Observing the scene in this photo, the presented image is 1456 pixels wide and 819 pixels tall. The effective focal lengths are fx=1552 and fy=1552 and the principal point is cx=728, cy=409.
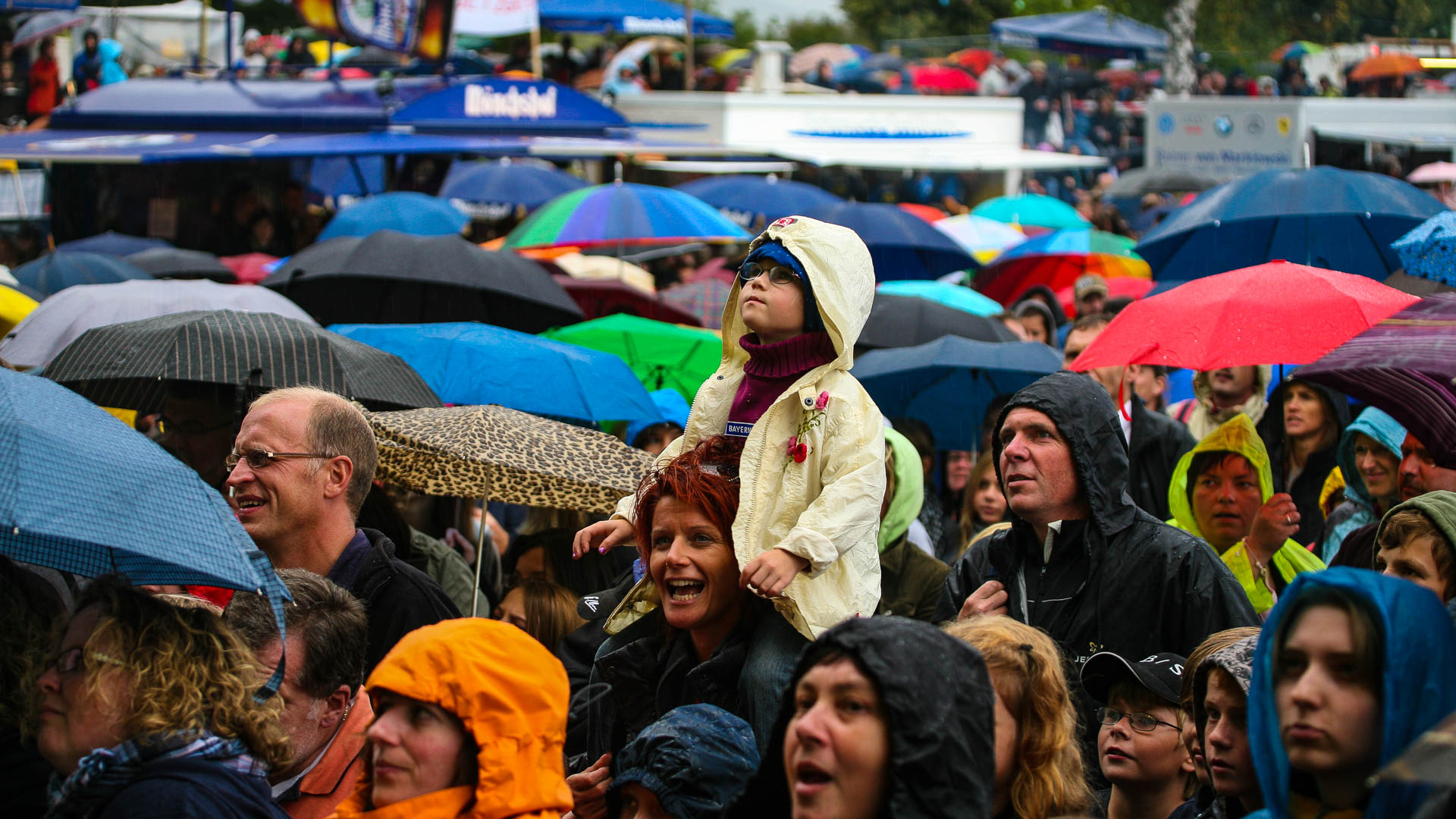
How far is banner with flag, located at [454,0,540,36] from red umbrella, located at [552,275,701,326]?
14889 millimetres

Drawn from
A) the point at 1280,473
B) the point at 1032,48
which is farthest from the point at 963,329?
the point at 1032,48

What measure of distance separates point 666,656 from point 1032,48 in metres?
46.7

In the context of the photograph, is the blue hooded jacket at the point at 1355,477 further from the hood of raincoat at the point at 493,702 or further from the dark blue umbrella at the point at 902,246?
the dark blue umbrella at the point at 902,246

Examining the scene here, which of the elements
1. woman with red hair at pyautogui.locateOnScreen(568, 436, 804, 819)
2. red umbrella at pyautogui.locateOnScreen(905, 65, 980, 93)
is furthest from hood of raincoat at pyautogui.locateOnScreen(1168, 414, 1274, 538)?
red umbrella at pyautogui.locateOnScreen(905, 65, 980, 93)

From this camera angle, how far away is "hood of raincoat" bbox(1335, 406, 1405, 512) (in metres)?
6.15

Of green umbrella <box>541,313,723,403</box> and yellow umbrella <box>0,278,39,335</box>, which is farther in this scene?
green umbrella <box>541,313,723,403</box>

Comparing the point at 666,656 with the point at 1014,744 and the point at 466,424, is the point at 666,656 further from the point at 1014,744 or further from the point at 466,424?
the point at 466,424

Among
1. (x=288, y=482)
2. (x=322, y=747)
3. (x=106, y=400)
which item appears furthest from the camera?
(x=106, y=400)

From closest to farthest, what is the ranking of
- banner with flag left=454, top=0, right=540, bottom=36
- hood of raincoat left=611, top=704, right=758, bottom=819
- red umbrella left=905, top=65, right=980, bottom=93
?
hood of raincoat left=611, top=704, right=758, bottom=819 < banner with flag left=454, top=0, right=540, bottom=36 < red umbrella left=905, top=65, right=980, bottom=93

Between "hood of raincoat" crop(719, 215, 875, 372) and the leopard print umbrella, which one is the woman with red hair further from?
the leopard print umbrella

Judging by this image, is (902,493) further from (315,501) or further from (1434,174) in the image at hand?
(1434,174)

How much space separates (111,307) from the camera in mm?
7262

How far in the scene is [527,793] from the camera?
3180 millimetres

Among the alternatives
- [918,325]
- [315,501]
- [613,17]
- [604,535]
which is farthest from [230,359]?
[613,17]
